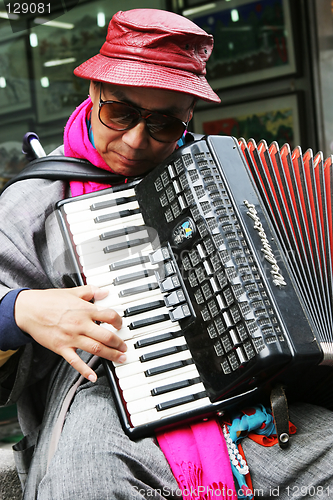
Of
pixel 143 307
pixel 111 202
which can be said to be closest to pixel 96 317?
pixel 143 307

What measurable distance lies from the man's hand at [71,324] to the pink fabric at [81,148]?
37cm

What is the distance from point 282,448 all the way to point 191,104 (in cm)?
91

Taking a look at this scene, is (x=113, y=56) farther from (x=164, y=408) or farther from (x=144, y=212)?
(x=164, y=408)

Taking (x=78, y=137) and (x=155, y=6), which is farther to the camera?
(x=155, y=6)

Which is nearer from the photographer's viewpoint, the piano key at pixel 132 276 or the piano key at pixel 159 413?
the piano key at pixel 159 413

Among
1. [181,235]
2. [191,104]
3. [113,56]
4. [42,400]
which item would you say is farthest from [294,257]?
[42,400]

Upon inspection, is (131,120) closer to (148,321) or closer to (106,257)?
(106,257)

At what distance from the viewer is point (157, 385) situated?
3.61 ft

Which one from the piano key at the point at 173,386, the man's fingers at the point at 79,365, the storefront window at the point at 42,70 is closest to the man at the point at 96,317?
the man's fingers at the point at 79,365

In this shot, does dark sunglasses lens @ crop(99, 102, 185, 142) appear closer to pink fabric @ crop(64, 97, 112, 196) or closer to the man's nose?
the man's nose

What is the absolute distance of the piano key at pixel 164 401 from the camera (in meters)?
1.07

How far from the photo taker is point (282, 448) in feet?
3.63

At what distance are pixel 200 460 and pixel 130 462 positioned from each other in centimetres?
17

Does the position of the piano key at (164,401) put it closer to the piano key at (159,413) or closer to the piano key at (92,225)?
the piano key at (159,413)
